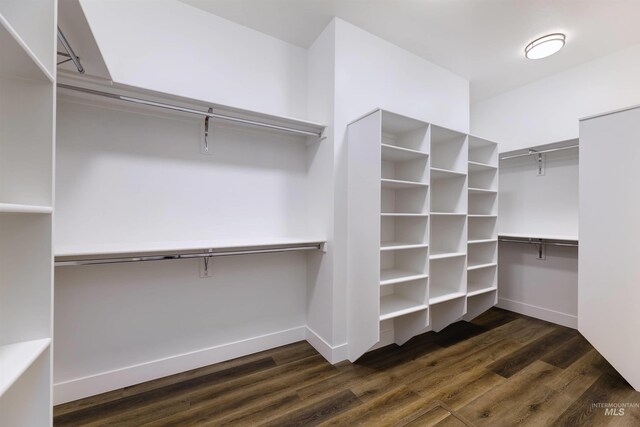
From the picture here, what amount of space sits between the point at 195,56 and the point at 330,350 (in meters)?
2.53

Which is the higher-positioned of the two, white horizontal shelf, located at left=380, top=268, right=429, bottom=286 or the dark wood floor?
white horizontal shelf, located at left=380, top=268, right=429, bottom=286

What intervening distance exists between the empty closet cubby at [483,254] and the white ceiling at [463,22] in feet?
6.36

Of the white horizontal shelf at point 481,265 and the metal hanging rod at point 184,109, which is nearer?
the metal hanging rod at point 184,109

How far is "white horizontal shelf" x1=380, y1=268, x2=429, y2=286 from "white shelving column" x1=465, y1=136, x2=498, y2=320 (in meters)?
0.91

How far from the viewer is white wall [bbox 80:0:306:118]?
5.71 feet

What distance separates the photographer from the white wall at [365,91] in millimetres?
2111

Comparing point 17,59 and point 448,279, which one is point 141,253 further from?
point 448,279

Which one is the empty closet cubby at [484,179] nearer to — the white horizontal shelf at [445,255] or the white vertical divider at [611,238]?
the white vertical divider at [611,238]

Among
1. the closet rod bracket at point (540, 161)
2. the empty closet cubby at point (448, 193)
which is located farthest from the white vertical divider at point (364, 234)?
the closet rod bracket at point (540, 161)

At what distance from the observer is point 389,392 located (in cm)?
173

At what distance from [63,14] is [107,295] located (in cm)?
155

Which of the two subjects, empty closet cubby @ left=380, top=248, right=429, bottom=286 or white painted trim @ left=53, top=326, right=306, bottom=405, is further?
empty closet cubby @ left=380, top=248, right=429, bottom=286

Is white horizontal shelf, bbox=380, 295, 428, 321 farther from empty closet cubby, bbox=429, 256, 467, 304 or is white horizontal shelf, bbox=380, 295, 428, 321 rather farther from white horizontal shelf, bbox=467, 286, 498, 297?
white horizontal shelf, bbox=467, 286, 498, 297

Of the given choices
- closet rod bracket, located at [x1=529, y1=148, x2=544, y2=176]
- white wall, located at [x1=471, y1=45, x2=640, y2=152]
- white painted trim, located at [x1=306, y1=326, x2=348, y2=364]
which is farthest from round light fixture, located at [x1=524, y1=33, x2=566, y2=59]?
white painted trim, located at [x1=306, y1=326, x2=348, y2=364]
